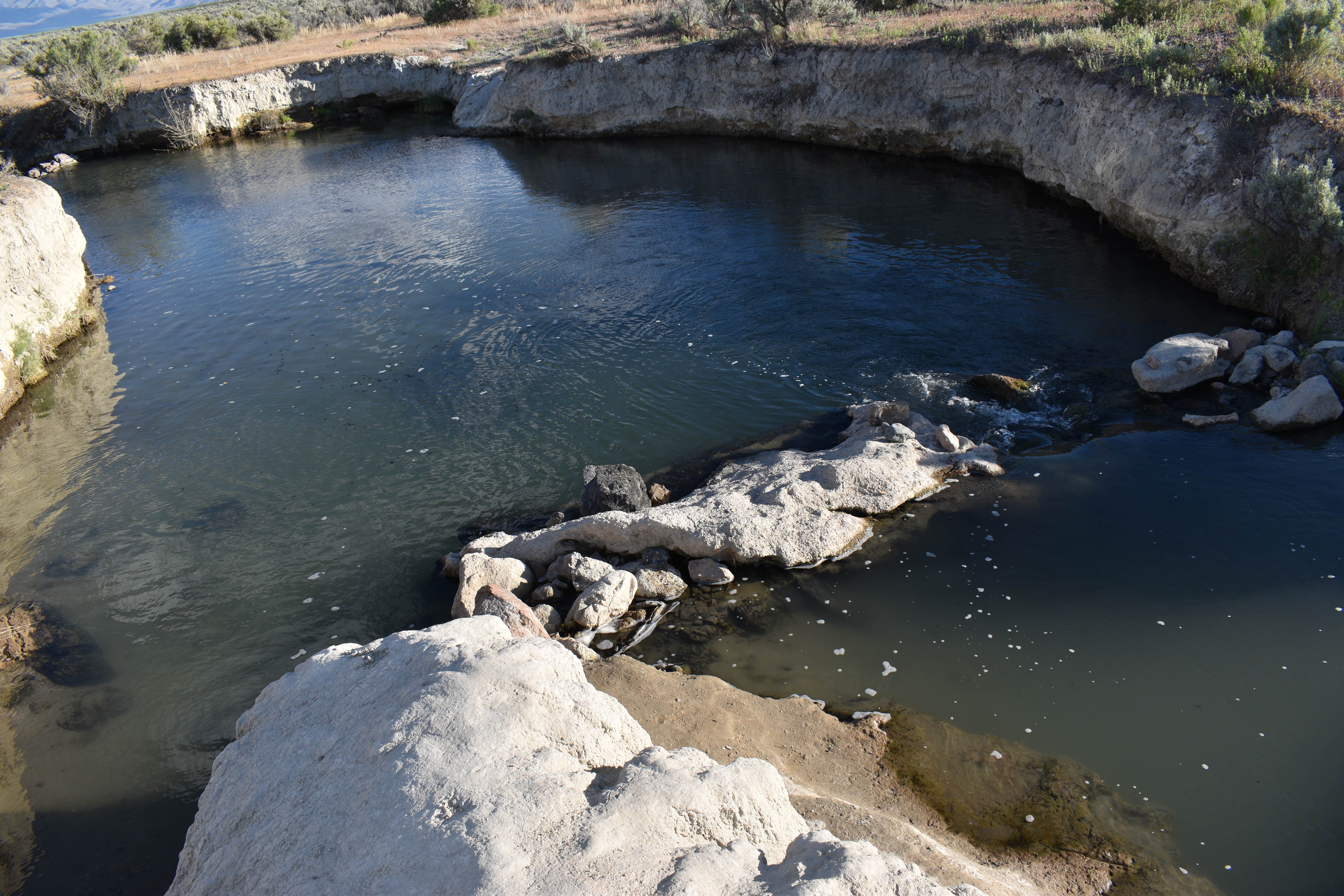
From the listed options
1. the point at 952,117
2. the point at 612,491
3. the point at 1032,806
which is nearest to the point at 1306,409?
the point at 1032,806

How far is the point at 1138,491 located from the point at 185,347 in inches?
717

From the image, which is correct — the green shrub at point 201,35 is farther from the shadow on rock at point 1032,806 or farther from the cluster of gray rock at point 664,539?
the shadow on rock at point 1032,806

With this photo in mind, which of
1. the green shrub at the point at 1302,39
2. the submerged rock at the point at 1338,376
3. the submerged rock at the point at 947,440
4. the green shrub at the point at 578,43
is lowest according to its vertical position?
the submerged rock at the point at 947,440

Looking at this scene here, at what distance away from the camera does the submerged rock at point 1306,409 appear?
10.9m

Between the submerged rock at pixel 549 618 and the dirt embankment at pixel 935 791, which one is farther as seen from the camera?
the submerged rock at pixel 549 618

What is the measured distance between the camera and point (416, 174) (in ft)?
98.9

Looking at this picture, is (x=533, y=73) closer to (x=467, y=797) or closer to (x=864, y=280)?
(x=864, y=280)

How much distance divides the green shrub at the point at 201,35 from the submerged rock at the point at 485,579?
55.4 meters

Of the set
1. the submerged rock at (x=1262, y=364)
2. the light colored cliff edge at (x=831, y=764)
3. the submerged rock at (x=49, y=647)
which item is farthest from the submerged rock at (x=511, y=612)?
the submerged rock at (x=1262, y=364)

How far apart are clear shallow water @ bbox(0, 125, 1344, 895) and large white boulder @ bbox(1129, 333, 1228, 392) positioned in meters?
0.90

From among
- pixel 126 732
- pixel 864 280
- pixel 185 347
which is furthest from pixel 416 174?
pixel 126 732

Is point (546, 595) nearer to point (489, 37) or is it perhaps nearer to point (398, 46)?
point (489, 37)

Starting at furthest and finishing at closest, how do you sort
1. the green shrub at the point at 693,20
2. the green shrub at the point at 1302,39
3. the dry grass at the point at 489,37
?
the green shrub at the point at 693,20 < the dry grass at the point at 489,37 < the green shrub at the point at 1302,39

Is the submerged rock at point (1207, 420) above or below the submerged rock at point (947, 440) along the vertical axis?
below
